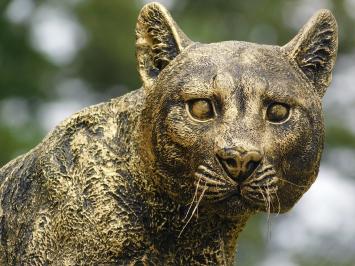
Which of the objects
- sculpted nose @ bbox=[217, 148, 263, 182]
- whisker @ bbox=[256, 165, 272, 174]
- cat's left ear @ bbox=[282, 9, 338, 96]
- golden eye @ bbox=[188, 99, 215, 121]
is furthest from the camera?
cat's left ear @ bbox=[282, 9, 338, 96]

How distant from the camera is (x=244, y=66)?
20.6 feet

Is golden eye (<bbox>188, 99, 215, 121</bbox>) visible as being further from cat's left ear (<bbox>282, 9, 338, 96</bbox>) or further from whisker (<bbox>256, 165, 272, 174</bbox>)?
cat's left ear (<bbox>282, 9, 338, 96</bbox>)

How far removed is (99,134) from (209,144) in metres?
0.89

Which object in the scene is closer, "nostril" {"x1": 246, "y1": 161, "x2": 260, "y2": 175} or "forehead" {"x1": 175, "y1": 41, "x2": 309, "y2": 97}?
"nostril" {"x1": 246, "y1": 161, "x2": 260, "y2": 175}

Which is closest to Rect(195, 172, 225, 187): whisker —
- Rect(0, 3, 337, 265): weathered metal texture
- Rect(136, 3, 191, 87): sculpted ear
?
Rect(0, 3, 337, 265): weathered metal texture

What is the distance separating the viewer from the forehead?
624 cm

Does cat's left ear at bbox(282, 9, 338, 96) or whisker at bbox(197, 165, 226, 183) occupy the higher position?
cat's left ear at bbox(282, 9, 338, 96)

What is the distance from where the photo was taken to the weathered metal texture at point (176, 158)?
6.16m

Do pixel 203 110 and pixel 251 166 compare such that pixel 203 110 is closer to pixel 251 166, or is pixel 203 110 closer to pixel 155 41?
pixel 251 166

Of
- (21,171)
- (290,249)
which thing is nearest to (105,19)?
(290,249)

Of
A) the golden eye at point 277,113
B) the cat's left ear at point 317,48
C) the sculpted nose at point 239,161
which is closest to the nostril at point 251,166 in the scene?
the sculpted nose at point 239,161

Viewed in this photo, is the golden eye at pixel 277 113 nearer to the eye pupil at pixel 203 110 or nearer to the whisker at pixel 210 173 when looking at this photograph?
the eye pupil at pixel 203 110

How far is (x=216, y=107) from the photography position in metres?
6.19

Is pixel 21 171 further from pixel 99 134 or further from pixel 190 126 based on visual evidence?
pixel 190 126
